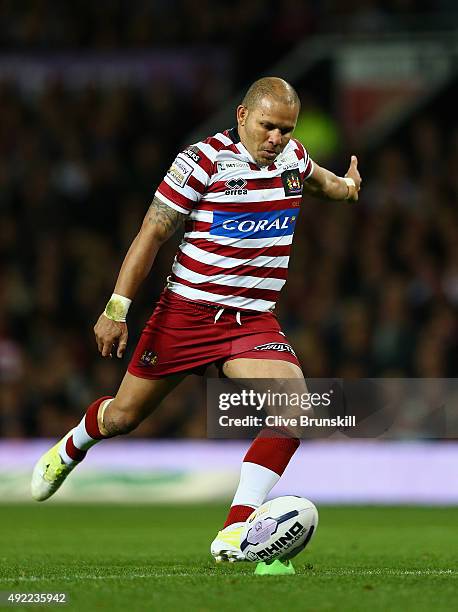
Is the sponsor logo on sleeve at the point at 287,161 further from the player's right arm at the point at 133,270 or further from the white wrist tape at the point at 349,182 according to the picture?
the white wrist tape at the point at 349,182

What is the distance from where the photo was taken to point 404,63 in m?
17.5

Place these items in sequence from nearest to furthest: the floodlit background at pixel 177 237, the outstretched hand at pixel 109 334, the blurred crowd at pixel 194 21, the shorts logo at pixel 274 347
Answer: the outstretched hand at pixel 109 334, the shorts logo at pixel 274 347, the floodlit background at pixel 177 237, the blurred crowd at pixel 194 21

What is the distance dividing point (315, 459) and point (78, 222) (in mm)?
5278

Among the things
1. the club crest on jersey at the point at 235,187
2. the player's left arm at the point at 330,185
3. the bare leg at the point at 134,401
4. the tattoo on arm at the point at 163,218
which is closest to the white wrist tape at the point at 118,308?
the tattoo on arm at the point at 163,218

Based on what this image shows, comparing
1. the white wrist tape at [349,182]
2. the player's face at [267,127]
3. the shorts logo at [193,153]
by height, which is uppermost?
the player's face at [267,127]

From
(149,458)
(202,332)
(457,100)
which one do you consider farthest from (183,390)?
(202,332)

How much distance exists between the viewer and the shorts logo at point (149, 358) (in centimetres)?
723

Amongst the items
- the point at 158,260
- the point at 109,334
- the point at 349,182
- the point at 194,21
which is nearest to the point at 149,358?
the point at 109,334

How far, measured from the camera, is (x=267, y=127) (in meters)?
6.93

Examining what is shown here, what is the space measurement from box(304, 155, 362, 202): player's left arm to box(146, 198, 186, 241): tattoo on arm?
988mm

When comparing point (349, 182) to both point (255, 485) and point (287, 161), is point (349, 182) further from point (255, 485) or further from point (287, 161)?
point (255, 485)

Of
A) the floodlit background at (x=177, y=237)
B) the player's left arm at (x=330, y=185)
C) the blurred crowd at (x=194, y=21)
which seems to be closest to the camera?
the player's left arm at (x=330, y=185)

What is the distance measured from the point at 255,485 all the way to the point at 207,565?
0.55m

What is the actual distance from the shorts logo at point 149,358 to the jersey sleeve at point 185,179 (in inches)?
30.1
